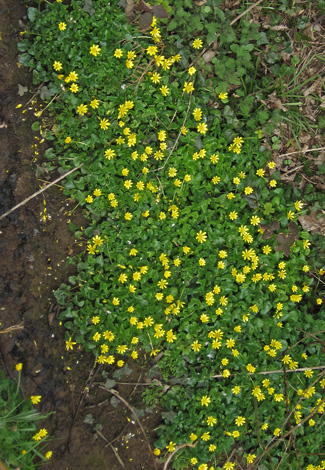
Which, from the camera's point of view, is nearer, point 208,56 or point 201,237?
point 201,237

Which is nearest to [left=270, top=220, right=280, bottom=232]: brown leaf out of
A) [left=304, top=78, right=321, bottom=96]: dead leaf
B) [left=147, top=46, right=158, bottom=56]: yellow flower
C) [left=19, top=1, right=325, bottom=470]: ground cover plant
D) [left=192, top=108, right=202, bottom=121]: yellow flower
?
[left=19, top=1, right=325, bottom=470]: ground cover plant

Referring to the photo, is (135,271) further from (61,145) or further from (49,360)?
(61,145)

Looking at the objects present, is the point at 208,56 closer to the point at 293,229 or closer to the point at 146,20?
the point at 146,20

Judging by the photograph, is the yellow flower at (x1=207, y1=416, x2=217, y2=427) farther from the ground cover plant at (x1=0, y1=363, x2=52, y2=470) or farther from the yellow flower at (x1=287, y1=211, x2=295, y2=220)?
the yellow flower at (x1=287, y1=211, x2=295, y2=220)

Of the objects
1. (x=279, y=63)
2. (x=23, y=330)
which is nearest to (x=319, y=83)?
(x=279, y=63)

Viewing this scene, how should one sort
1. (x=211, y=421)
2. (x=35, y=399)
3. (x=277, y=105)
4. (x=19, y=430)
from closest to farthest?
1. (x=19, y=430)
2. (x=35, y=399)
3. (x=211, y=421)
4. (x=277, y=105)

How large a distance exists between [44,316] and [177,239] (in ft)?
4.20

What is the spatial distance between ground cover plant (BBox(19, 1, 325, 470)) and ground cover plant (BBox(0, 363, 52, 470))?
0.53 metres

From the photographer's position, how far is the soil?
3.33 metres

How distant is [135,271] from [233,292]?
0.89m

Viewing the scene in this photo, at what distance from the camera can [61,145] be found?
3482 mm

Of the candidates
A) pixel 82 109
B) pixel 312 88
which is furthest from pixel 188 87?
pixel 312 88

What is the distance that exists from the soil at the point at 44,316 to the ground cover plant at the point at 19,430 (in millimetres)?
Answer: 73

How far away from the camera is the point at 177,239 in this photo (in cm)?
344
